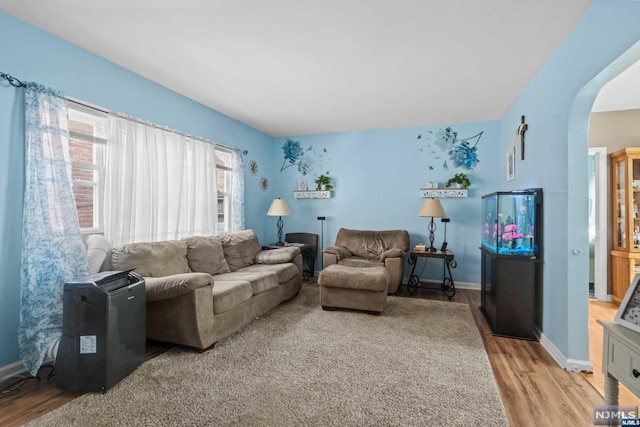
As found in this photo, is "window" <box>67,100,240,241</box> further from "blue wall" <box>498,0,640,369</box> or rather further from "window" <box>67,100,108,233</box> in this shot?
"blue wall" <box>498,0,640,369</box>

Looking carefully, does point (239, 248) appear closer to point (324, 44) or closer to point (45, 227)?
point (45, 227)

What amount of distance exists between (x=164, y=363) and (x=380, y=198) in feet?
12.5

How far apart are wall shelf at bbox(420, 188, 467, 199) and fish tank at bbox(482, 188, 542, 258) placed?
1.60 meters

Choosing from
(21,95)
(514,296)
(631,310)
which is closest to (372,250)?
(514,296)

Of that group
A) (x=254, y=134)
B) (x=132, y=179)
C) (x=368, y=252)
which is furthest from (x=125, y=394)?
(x=254, y=134)

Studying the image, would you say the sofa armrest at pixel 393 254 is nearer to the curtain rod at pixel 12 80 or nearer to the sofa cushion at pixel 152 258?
the sofa cushion at pixel 152 258

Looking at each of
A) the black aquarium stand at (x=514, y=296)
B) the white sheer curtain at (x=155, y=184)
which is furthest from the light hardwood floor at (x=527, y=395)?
the white sheer curtain at (x=155, y=184)

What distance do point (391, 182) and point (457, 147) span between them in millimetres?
1131

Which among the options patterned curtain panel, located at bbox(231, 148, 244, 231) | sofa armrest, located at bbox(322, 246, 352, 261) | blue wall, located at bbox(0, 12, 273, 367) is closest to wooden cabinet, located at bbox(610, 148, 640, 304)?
sofa armrest, located at bbox(322, 246, 352, 261)

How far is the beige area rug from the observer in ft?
5.65

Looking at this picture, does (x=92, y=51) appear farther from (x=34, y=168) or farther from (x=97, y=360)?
(x=97, y=360)

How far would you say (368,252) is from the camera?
4738 millimetres

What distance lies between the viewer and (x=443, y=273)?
4742mm

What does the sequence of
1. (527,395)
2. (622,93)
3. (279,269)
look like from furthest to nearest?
(279,269), (622,93), (527,395)
